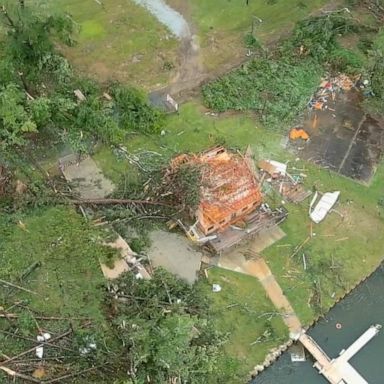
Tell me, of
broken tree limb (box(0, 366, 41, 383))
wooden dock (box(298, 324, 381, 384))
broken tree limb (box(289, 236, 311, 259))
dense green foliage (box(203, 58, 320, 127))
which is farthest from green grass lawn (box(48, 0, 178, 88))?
broken tree limb (box(0, 366, 41, 383))

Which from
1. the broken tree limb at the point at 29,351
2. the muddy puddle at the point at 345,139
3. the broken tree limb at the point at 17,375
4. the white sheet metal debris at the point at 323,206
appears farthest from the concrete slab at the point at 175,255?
the muddy puddle at the point at 345,139

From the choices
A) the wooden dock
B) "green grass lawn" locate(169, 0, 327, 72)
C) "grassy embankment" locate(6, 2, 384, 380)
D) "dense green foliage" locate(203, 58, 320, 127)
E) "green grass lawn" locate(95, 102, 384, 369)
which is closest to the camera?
the wooden dock

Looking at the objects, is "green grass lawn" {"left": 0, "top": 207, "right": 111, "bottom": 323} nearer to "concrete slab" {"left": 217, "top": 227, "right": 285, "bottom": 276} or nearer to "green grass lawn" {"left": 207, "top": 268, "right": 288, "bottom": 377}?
"green grass lawn" {"left": 207, "top": 268, "right": 288, "bottom": 377}

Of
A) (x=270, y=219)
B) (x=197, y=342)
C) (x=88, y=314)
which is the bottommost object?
(x=88, y=314)

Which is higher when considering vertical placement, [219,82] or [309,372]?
[219,82]

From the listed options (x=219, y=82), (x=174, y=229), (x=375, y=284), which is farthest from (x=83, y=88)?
(x=375, y=284)

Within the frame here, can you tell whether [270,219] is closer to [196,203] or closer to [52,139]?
[196,203]

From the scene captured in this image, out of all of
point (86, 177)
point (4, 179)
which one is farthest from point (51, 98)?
point (4, 179)
